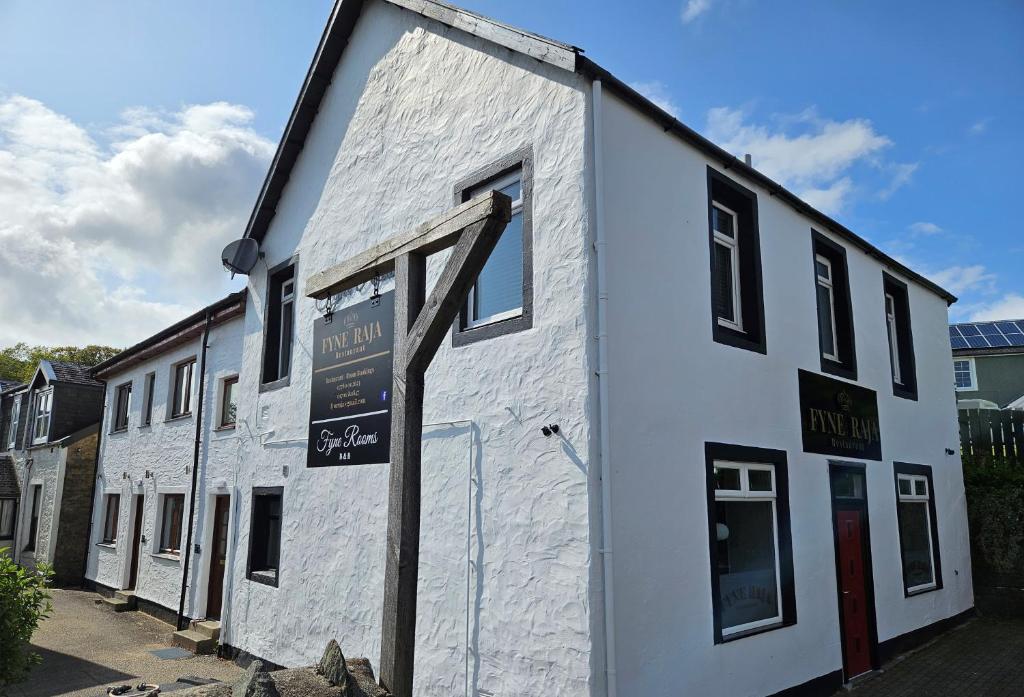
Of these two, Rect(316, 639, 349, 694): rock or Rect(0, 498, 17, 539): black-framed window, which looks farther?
Rect(0, 498, 17, 539): black-framed window

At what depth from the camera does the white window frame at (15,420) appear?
25.3 m

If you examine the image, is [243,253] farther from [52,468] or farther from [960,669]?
[52,468]

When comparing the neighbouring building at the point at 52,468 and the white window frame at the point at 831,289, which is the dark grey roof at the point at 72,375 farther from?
the white window frame at the point at 831,289

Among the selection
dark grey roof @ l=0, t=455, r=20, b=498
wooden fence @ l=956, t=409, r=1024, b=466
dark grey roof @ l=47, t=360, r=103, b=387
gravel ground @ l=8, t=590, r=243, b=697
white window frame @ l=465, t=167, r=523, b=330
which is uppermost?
dark grey roof @ l=47, t=360, r=103, b=387

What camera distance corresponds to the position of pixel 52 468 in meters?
20.2

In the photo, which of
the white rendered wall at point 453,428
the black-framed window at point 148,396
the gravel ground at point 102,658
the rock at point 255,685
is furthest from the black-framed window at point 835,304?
the black-framed window at point 148,396

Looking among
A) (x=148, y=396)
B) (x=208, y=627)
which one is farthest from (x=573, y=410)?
(x=148, y=396)

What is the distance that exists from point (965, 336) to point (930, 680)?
2019 centimetres

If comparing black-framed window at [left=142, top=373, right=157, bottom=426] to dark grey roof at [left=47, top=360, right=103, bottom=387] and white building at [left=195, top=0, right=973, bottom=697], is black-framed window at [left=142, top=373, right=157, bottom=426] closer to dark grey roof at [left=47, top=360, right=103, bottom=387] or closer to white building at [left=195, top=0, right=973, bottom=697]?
dark grey roof at [left=47, top=360, right=103, bottom=387]

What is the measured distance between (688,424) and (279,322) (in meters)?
6.83

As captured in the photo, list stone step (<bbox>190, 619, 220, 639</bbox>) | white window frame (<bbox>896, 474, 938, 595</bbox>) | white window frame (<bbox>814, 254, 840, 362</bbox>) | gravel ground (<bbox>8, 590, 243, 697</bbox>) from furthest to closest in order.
→ stone step (<bbox>190, 619, 220, 639</bbox>) < white window frame (<bbox>896, 474, 938, 595</bbox>) < white window frame (<bbox>814, 254, 840, 362</bbox>) < gravel ground (<bbox>8, 590, 243, 697</bbox>)

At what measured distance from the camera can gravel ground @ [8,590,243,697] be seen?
30.7 feet

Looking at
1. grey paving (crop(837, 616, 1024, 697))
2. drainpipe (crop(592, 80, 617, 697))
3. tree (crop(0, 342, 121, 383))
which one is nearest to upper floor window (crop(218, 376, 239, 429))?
drainpipe (crop(592, 80, 617, 697))

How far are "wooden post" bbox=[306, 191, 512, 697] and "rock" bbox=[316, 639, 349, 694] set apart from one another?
24 cm
